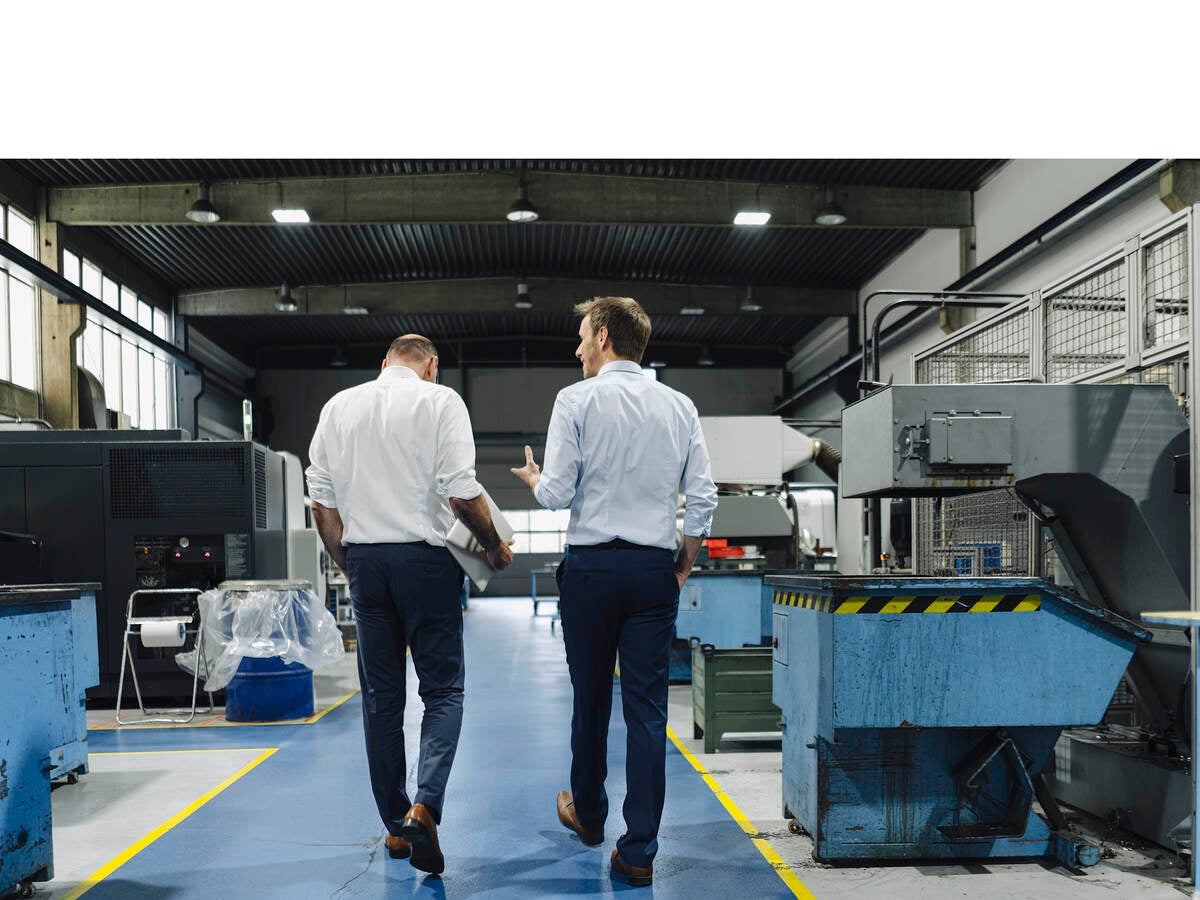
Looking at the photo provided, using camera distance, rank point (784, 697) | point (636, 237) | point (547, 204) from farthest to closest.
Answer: point (636, 237) → point (547, 204) → point (784, 697)

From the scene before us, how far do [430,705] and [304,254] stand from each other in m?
12.4

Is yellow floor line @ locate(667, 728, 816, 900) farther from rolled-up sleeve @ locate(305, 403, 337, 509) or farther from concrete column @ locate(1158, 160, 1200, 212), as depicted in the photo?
concrete column @ locate(1158, 160, 1200, 212)

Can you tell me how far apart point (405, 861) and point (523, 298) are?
12784 millimetres

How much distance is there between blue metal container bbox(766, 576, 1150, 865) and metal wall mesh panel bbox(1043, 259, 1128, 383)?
4.59 ft

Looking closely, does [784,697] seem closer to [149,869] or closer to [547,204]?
[149,869]

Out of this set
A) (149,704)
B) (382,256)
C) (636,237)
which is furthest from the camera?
(382,256)

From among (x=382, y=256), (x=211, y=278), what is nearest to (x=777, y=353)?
(x=382, y=256)

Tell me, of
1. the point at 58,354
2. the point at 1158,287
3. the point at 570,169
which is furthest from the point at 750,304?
the point at 1158,287

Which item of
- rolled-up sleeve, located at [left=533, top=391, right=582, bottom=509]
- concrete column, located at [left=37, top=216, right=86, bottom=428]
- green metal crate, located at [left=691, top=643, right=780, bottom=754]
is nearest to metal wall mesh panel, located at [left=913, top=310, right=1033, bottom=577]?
green metal crate, located at [left=691, top=643, right=780, bottom=754]

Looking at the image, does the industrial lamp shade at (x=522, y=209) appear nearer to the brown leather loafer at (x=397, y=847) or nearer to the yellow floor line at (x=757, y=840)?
the yellow floor line at (x=757, y=840)

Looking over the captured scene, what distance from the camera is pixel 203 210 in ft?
35.9

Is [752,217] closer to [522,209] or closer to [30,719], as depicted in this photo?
[522,209]

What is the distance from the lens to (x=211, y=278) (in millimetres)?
15328

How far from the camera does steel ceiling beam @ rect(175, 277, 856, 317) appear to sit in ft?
52.2
